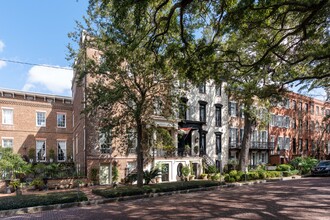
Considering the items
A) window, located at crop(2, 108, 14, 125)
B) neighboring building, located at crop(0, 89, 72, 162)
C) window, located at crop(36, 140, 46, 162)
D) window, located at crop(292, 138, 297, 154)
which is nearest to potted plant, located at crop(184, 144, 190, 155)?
neighboring building, located at crop(0, 89, 72, 162)

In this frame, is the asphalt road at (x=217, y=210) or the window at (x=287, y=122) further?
the window at (x=287, y=122)

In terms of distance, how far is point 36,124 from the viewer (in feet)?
101

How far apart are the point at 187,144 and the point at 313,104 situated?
33598 millimetres

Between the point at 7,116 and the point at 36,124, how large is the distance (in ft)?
9.74

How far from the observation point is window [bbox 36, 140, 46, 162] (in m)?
30.4

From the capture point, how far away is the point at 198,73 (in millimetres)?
12898

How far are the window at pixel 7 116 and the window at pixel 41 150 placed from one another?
11.8ft

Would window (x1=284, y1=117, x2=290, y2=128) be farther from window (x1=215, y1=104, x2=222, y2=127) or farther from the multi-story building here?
window (x1=215, y1=104, x2=222, y2=127)

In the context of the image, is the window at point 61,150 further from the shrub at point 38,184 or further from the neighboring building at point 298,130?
the neighboring building at point 298,130

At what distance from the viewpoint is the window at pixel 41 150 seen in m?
30.4

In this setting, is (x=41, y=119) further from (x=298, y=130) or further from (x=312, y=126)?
(x=312, y=126)

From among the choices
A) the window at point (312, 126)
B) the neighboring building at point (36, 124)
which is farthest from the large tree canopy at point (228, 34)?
the window at point (312, 126)

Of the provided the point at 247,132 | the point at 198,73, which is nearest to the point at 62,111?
the point at 247,132

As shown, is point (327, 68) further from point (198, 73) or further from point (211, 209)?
point (211, 209)
